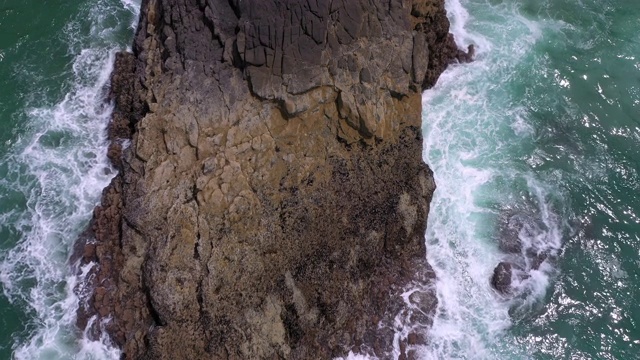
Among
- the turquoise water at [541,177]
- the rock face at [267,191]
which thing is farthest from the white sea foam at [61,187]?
the turquoise water at [541,177]

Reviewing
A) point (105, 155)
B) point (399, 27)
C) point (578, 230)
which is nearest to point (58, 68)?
point (105, 155)

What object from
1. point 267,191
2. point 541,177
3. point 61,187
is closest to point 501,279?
point 541,177

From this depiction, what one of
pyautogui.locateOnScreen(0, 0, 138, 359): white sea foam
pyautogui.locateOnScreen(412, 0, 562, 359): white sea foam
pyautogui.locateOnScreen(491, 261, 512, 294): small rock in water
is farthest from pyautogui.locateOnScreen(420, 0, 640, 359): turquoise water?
pyautogui.locateOnScreen(0, 0, 138, 359): white sea foam

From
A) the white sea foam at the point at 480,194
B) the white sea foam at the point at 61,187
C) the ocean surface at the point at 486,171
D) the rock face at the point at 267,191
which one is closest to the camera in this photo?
the rock face at the point at 267,191

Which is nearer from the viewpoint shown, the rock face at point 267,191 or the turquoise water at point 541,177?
the rock face at point 267,191

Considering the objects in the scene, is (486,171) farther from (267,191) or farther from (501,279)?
(267,191)

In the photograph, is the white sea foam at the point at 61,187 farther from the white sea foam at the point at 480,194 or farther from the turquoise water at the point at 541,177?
the turquoise water at the point at 541,177
